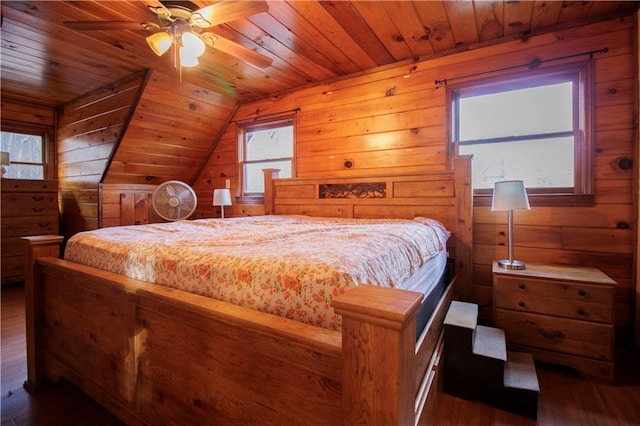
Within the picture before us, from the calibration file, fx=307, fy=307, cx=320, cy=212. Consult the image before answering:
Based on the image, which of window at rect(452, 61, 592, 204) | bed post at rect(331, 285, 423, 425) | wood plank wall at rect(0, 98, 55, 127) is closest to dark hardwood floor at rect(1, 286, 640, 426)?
bed post at rect(331, 285, 423, 425)

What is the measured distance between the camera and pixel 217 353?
3.49 feet

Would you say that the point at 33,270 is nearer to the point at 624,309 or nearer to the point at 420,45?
the point at 420,45

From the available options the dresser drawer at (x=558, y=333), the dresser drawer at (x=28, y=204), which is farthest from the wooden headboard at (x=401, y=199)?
the dresser drawer at (x=28, y=204)

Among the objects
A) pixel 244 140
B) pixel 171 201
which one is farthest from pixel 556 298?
pixel 244 140

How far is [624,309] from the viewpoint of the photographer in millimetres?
2150

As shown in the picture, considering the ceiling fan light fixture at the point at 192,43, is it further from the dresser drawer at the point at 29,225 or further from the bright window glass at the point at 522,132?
the dresser drawer at the point at 29,225

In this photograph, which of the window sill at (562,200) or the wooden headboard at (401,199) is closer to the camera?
the window sill at (562,200)

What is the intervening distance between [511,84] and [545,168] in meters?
0.75

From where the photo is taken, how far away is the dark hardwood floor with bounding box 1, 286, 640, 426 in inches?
59.2

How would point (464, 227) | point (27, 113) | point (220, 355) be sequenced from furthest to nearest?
1. point (27, 113)
2. point (464, 227)
3. point (220, 355)

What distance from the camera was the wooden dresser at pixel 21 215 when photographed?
371 cm

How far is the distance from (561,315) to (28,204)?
557 cm

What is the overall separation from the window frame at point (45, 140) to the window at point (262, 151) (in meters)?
2.72

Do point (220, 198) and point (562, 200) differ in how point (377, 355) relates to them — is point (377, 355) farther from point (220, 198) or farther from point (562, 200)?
point (220, 198)
